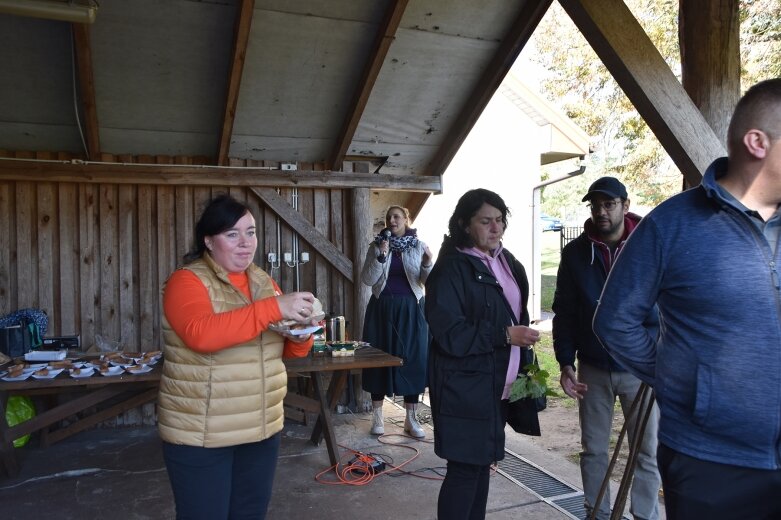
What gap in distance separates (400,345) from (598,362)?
A: 2.20 meters

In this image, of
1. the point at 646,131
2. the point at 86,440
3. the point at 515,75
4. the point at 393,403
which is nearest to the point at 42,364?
the point at 86,440

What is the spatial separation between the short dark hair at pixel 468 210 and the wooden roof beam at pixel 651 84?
1.08 meters

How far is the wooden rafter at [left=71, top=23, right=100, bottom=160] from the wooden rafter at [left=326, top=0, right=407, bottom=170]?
1969 mm

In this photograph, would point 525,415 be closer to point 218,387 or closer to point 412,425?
point 218,387

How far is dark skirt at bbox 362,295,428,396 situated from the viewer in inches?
194

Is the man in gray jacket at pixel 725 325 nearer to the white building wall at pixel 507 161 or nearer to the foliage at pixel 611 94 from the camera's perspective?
the foliage at pixel 611 94

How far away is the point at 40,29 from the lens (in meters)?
3.94

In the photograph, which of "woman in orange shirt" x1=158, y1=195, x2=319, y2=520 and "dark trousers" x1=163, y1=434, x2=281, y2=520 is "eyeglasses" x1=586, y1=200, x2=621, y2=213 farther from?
"dark trousers" x1=163, y1=434, x2=281, y2=520

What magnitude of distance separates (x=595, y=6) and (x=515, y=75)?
9.05m

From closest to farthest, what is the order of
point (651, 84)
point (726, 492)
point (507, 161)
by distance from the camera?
point (726, 492) < point (651, 84) < point (507, 161)

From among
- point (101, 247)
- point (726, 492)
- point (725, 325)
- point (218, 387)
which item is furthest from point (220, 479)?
point (101, 247)

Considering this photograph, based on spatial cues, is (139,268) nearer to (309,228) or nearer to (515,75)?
(309,228)

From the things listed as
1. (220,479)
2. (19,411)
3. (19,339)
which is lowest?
(19,411)

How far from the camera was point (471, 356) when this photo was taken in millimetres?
2426
